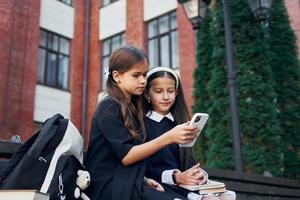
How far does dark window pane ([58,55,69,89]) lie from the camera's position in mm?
15836

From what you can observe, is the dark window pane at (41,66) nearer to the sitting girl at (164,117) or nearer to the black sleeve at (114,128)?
the sitting girl at (164,117)

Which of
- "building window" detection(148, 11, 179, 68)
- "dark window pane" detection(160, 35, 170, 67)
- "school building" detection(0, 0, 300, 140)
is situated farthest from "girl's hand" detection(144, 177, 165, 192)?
"dark window pane" detection(160, 35, 170, 67)

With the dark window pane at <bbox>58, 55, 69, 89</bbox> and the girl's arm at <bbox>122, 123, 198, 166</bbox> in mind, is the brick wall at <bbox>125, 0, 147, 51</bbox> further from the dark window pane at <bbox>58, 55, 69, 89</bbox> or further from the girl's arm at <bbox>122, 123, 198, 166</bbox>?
the girl's arm at <bbox>122, 123, 198, 166</bbox>

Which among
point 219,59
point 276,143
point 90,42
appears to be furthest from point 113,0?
point 276,143

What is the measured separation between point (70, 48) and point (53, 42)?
0.87m

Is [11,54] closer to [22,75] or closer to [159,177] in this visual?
[22,75]

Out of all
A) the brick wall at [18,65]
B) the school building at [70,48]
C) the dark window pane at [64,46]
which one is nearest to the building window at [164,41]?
the school building at [70,48]

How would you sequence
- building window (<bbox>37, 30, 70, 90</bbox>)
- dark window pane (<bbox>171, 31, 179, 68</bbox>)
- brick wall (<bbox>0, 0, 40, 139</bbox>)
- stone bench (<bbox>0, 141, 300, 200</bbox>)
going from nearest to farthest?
stone bench (<bbox>0, 141, 300, 200</bbox>) → brick wall (<bbox>0, 0, 40, 139</bbox>) → dark window pane (<bbox>171, 31, 179, 68</bbox>) → building window (<bbox>37, 30, 70, 90</bbox>)

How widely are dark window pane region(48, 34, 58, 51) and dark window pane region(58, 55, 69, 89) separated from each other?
453 millimetres

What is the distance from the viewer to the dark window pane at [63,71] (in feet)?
52.0

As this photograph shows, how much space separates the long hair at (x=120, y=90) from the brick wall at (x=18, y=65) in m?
11.7

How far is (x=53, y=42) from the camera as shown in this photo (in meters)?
15.8

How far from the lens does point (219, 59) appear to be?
896cm

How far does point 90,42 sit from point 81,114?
10.5 ft
